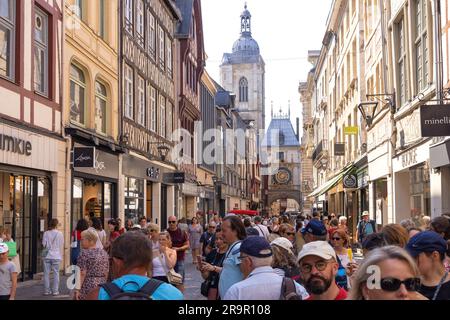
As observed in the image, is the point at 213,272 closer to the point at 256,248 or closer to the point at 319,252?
the point at 256,248

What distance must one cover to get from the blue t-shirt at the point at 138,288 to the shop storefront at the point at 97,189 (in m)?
13.8

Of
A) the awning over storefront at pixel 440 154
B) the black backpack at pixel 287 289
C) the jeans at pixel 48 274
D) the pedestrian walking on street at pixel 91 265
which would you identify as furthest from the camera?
the awning over storefront at pixel 440 154

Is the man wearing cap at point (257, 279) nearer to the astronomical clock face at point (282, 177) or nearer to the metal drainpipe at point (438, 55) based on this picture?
the metal drainpipe at point (438, 55)

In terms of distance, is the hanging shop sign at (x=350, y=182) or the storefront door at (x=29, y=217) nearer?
the storefront door at (x=29, y=217)

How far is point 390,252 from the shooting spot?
338cm

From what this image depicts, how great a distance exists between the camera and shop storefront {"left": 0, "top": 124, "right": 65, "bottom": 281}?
14.1 m

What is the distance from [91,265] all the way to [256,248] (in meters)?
3.92

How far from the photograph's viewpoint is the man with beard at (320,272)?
400 cm

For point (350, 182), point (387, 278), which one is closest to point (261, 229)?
point (387, 278)

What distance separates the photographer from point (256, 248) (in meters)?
4.84

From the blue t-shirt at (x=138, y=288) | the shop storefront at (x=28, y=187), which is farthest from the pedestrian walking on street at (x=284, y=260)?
the shop storefront at (x=28, y=187)

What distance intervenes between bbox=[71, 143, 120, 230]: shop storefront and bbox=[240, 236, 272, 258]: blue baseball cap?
42.1 ft

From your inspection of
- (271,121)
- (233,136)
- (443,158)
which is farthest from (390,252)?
(271,121)

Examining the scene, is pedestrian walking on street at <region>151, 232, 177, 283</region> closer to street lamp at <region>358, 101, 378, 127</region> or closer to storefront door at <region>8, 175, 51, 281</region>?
storefront door at <region>8, 175, 51, 281</region>
